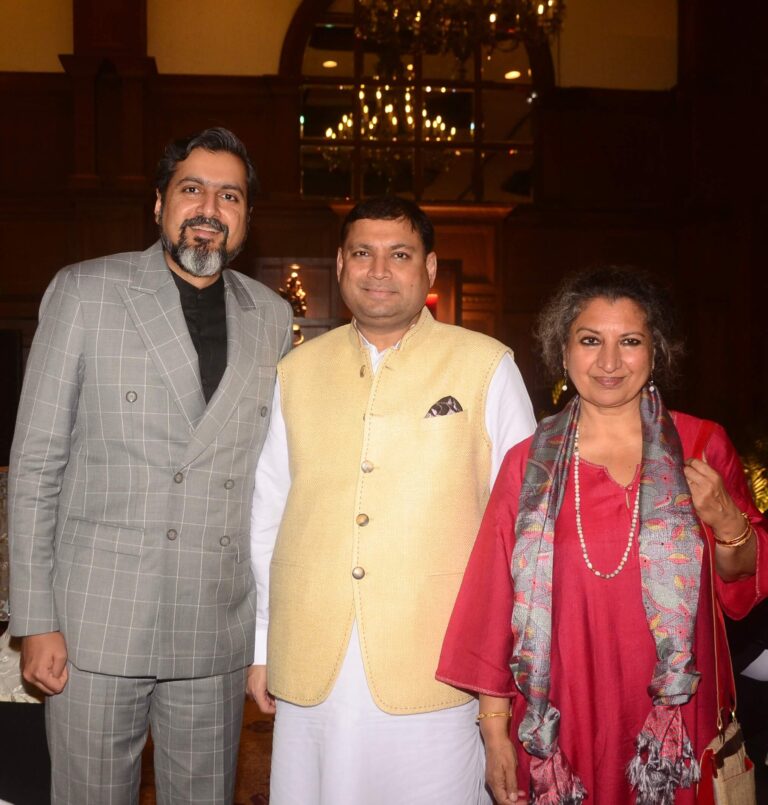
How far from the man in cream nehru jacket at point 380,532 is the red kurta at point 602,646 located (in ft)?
Result: 0.53

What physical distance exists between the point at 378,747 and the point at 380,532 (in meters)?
0.48

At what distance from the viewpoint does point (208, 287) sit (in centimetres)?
239

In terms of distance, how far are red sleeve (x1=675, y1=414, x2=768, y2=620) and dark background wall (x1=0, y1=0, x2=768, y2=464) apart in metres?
6.48

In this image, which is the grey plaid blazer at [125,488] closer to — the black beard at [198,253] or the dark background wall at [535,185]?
the black beard at [198,253]

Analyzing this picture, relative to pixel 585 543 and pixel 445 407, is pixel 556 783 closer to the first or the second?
Result: pixel 585 543

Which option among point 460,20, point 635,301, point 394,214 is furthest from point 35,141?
point 635,301

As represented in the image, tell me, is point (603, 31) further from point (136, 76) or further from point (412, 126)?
point (136, 76)

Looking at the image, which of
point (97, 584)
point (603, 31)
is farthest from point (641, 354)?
point (603, 31)

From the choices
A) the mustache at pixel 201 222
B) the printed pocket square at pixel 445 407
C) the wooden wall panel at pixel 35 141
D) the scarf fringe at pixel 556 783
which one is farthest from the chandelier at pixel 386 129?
the scarf fringe at pixel 556 783

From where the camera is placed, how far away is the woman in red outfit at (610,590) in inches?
72.3

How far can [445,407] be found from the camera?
7.00 ft

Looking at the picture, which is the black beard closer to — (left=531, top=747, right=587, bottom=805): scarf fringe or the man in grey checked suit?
the man in grey checked suit

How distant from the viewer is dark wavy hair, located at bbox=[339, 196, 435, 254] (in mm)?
2219

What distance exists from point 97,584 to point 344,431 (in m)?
0.67
